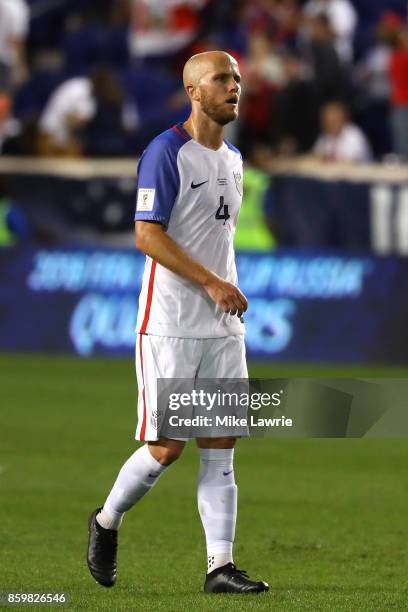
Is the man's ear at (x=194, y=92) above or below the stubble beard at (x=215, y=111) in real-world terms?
above

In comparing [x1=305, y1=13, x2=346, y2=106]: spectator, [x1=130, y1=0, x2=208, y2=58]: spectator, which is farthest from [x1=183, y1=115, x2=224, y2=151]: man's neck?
[x1=130, y1=0, x2=208, y2=58]: spectator

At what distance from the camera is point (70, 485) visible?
1027 centimetres

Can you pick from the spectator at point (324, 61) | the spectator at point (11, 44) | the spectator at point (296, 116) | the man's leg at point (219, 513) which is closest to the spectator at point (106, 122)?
the spectator at point (296, 116)

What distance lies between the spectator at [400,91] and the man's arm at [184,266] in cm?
1331

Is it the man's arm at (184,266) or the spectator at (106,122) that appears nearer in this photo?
the man's arm at (184,266)

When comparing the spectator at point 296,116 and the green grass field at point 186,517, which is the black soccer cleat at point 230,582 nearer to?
the green grass field at point 186,517

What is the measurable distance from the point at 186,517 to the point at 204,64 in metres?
3.27

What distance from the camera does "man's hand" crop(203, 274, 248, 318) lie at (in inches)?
264

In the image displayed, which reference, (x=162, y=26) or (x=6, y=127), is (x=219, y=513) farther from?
(x=162, y=26)

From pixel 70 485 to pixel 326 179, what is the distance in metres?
8.79

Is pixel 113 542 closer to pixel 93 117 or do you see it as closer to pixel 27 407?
pixel 27 407

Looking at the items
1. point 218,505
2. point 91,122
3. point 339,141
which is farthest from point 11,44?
point 218,505

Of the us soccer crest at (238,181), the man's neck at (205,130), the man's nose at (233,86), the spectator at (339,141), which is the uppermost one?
the spectator at (339,141)

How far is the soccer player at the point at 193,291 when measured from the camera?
682cm
